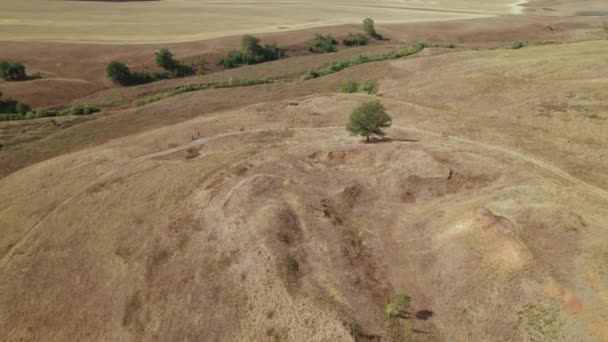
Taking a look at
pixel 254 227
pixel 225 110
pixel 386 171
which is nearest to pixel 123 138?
pixel 225 110

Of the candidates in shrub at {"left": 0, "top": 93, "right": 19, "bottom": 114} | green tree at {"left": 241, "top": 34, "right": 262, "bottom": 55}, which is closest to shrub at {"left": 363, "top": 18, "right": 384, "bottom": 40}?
green tree at {"left": 241, "top": 34, "right": 262, "bottom": 55}

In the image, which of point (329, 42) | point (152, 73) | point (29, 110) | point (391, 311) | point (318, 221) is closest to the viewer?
point (391, 311)

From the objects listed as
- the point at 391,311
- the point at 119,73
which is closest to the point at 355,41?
the point at 119,73

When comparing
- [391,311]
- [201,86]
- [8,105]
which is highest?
[201,86]

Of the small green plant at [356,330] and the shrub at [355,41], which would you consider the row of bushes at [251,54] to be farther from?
the small green plant at [356,330]

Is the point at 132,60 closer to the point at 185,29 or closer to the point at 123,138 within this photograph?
the point at 185,29

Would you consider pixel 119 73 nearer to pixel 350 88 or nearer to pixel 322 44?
pixel 350 88
